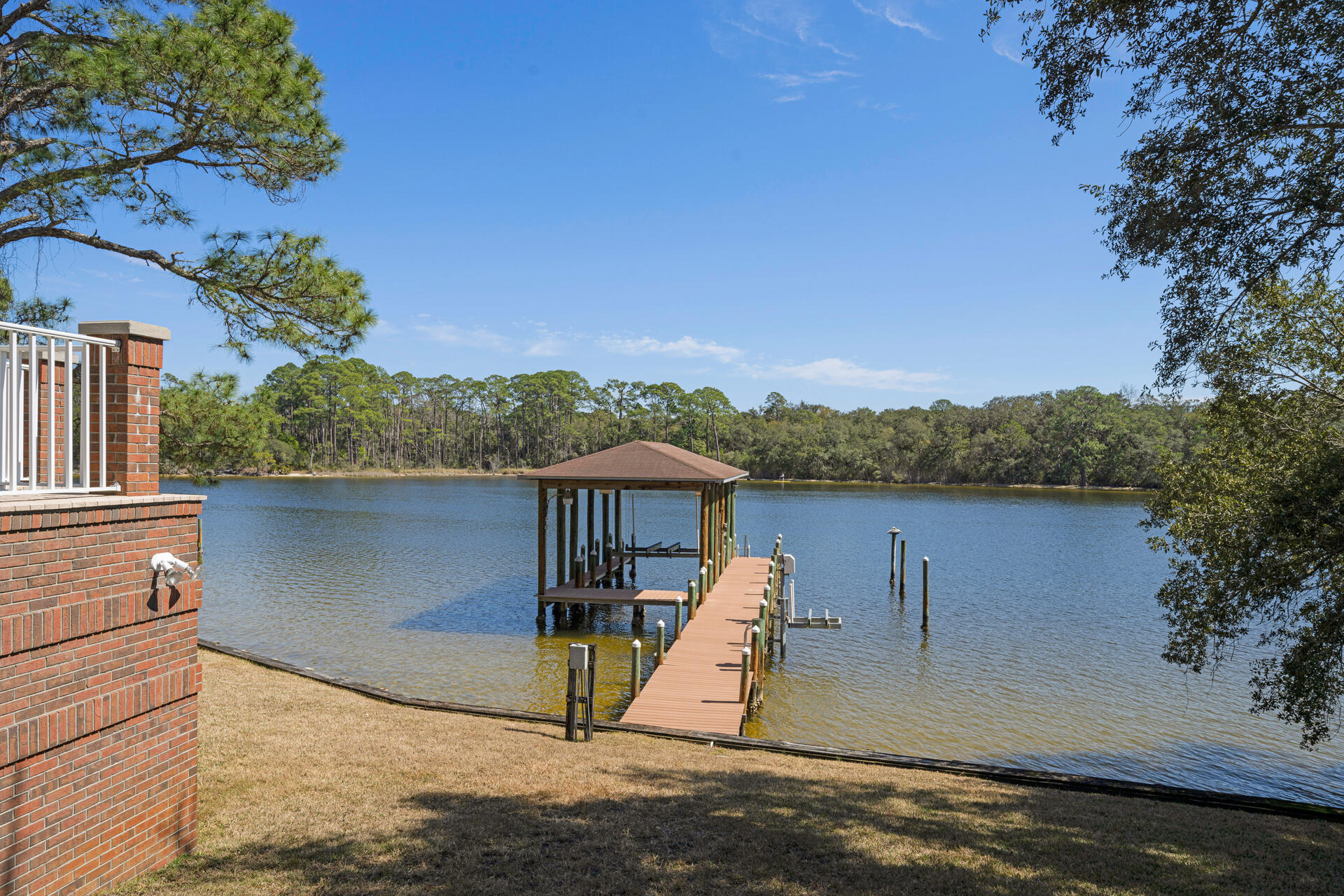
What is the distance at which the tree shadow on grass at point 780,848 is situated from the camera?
5.32 meters

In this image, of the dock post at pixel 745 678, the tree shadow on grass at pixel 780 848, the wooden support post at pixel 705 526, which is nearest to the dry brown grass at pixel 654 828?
the tree shadow on grass at pixel 780 848

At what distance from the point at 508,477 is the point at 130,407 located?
100 metres

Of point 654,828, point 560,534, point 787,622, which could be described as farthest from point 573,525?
point 654,828

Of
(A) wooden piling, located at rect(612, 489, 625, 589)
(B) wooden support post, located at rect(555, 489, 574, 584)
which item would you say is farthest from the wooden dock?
(A) wooden piling, located at rect(612, 489, 625, 589)

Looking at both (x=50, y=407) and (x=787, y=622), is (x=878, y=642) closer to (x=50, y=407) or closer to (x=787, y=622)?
(x=787, y=622)

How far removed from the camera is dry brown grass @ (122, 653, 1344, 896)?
17.7 feet

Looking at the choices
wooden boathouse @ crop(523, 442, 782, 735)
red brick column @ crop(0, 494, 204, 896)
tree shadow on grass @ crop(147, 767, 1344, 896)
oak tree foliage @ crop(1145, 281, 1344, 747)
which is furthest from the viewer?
wooden boathouse @ crop(523, 442, 782, 735)

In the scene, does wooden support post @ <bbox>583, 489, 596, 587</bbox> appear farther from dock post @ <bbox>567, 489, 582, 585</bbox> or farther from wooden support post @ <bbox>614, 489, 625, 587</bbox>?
wooden support post @ <bbox>614, 489, 625, 587</bbox>

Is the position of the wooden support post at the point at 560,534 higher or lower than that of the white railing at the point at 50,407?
lower

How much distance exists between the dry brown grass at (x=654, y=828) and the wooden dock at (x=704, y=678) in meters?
1.51

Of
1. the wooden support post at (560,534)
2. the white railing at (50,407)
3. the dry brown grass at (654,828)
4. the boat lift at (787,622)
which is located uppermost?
the white railing at (50,407)

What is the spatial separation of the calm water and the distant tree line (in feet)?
141

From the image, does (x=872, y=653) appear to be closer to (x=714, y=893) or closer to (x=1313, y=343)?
(x=1313, y=343)

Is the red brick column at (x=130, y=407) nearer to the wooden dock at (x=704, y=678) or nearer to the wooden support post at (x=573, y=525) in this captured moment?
the wooden dock at (x=704, y=678)
